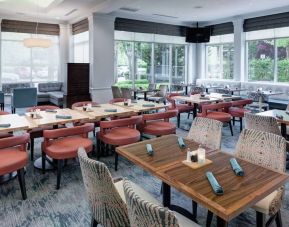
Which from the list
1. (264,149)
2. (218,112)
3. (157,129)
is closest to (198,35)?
(218,112)

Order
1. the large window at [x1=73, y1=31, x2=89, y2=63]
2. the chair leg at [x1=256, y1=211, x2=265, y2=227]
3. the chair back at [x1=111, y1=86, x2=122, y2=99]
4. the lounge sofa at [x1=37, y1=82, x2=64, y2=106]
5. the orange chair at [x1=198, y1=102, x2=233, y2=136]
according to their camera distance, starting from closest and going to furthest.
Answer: the chair leg at [x1=256, y1=211, x2=265, y2=227] → the orange chair at [x1=198, y1=102, x2=233, y2=136] → the chair back at [x1=111, y1=86, x2=122, y2=99] → the lounge sofa at [x1=37, y1=82, x2=64, y2=106] → the large window at [x1=73, y1=31, x2=89, y2=63]

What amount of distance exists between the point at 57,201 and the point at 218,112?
12.6 feet

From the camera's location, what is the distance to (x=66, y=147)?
3322mm

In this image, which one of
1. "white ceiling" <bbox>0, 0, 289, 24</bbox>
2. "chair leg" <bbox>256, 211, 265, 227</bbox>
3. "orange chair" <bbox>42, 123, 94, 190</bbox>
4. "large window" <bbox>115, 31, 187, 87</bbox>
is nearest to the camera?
"chair leg" <bbox>256, 211, 265, 227</bbox>

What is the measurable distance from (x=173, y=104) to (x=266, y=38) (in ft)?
15.7

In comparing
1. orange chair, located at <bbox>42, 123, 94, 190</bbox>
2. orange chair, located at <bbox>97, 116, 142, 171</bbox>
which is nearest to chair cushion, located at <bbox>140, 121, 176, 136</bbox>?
orange chair, located at <bbox>97, 116, 142, 171</bbox>

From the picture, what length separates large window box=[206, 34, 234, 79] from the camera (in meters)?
9.92

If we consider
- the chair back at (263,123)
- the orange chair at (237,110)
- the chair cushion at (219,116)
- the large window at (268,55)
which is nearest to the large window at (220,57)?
the large window at (268,55)

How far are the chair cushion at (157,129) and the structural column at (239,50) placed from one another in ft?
19.3

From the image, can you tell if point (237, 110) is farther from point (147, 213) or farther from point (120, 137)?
point (147, 213)

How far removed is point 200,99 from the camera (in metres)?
6.09

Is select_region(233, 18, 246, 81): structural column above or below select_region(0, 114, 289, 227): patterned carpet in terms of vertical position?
above

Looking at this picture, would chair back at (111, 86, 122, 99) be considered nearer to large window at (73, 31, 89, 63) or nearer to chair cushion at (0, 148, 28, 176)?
large window at (73, 31, 89, 63)

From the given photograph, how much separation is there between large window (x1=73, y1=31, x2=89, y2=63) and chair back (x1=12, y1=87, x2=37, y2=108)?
1.95m
